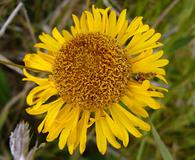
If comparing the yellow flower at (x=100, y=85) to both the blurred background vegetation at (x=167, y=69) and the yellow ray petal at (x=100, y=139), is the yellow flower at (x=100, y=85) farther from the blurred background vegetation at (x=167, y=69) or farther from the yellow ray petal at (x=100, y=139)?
the blurred background vegetation at (x=167, y=69)

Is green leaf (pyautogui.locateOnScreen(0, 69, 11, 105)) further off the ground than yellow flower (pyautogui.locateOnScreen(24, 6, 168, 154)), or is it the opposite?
green leaf (pyautogui.locateOnScreen(0, 69, 11, 105))

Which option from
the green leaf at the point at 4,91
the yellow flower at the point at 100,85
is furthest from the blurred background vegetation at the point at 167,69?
the yellow flower at the point at 100,85

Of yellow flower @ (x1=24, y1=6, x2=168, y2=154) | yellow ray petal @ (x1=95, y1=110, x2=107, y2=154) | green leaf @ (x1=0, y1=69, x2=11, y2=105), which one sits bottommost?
yellow ray petal @ (x1=95, y1=110, x2=107, y2=154)

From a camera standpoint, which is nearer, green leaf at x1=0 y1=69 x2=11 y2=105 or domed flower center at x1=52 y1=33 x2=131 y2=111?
domed flower center at x1=52 y1=33 x2=131 y2=111

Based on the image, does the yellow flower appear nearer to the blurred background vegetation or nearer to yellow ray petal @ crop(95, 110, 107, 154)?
yellow ray petal @ crop(95, 110, 107, 154)

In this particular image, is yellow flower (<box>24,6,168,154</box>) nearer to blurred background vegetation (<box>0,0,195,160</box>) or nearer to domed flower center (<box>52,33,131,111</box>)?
domed flower center (<box>52,33,131,111</box>)

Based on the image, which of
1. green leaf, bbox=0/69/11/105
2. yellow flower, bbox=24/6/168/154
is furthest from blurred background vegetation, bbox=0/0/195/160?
yellow flower, bbox=24/6/168/154

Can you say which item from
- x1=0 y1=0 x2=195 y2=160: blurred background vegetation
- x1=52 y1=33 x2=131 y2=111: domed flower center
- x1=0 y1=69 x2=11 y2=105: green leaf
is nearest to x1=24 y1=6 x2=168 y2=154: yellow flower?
x1=52 y1=33 x2=131 y2=111: domed flower center
